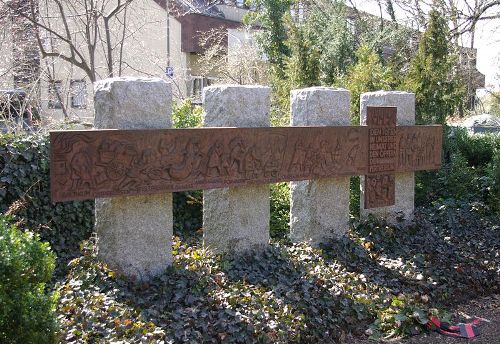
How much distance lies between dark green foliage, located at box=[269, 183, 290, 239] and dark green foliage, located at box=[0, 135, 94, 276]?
2.43m

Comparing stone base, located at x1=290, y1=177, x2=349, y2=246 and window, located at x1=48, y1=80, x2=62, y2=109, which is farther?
window, located at x1=48, y1=80, x2=62, y2=109

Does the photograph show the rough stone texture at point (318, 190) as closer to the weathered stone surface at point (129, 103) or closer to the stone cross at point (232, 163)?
the stone cross at point (232, 163)

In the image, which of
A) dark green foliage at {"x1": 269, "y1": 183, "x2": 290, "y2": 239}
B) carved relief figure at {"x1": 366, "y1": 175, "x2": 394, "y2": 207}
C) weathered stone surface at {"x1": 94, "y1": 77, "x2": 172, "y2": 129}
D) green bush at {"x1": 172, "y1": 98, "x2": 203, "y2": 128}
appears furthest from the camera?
green bush at {"x1": 172, "y1": 98, "x2": 203, "y2": 128}

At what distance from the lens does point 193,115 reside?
8.45 m

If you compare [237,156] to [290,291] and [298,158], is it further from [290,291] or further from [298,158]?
[290,291]

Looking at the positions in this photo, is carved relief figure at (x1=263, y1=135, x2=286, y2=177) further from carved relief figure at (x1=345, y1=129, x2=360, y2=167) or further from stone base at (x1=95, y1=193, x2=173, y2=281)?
stone base at (x1=95, y1=193, x2=173, y2=281)

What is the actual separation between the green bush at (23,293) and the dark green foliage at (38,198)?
8.88 feet

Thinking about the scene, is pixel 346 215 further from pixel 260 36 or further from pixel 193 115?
pixel 260 36

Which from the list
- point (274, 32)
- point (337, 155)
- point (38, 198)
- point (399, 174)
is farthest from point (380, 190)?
point (274, 32)

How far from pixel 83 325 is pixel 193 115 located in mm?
4752

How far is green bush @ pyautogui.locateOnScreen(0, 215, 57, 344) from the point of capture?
3082 mm

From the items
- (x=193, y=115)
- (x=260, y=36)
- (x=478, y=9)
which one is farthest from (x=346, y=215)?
(x=260, y=36)

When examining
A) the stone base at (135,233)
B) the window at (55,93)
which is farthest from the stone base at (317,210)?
the window at (55,93)

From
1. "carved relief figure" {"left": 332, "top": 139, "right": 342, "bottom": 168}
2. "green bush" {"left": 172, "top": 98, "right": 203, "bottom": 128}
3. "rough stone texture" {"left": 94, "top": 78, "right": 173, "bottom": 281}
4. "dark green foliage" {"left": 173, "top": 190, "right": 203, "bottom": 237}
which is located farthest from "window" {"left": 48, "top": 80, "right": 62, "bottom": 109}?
"rough stone texture" {"left": 94, "top": 78, "right": 173, "bottom": 281}
